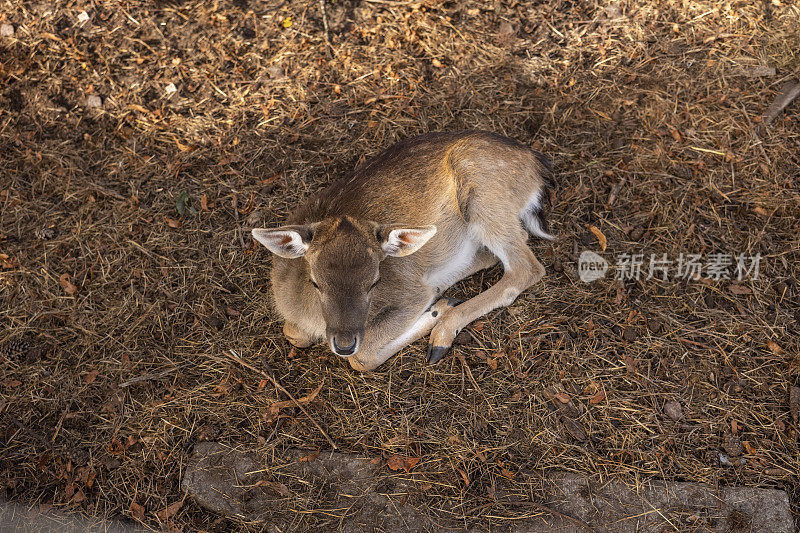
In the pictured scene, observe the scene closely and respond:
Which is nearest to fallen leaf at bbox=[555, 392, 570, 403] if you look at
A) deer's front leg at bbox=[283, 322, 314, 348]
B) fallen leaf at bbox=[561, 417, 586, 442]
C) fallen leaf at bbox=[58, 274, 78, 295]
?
fallen leaf at bbox=[561, 417, 586, 442]

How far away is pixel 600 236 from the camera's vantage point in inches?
183

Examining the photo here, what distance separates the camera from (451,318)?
Result: 4309 millimetres

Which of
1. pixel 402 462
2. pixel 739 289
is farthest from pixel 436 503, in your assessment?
pixel 739 289

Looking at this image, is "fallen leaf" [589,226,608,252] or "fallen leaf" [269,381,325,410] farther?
"fallen leaf" [589,226,608,252]

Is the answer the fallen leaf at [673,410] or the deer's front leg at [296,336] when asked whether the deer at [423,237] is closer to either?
the deer's front leg at [296,336]

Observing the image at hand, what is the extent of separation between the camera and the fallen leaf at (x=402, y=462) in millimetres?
3721

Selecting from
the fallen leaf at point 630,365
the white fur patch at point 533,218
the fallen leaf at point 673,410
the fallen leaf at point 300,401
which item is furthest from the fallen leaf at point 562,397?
the fallen leaf at point 300,401

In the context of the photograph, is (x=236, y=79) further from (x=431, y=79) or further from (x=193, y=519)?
(x=193, y=519)

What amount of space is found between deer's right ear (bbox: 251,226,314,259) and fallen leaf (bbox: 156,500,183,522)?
1.71 metres

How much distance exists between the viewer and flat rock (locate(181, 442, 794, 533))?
346 centimetres

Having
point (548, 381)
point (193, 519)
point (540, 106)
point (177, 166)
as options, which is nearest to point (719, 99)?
point (540, 106)

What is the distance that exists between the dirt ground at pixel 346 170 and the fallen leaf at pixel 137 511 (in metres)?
0.05

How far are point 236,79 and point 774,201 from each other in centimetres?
476

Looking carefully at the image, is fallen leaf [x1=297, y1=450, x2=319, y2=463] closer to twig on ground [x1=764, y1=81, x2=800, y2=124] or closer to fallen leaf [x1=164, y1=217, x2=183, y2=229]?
fallen leaf [x1=164, y1=217, x2=183, y2=229]
